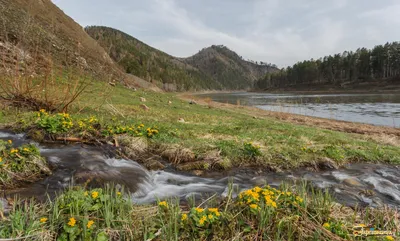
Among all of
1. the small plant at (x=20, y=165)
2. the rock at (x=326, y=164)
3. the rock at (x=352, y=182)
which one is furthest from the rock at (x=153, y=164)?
the rock at (x=352, y=182)

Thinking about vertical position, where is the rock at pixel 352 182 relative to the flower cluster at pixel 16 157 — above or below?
below

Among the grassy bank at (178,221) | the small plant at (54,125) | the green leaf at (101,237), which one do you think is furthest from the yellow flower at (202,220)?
the small plant at (54,125)

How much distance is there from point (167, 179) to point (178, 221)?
2.77 metres

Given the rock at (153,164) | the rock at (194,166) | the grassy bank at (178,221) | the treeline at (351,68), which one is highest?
the treeline at (351,68)

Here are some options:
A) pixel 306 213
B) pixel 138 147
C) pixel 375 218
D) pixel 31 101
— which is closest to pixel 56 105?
pixel 31 101

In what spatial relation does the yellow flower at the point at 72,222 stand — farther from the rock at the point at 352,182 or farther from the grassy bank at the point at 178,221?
the rock at the point at 352,182

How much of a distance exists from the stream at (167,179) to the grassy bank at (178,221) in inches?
46.7

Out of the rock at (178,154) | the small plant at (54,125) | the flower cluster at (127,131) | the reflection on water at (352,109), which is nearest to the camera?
the rock at (178,154)

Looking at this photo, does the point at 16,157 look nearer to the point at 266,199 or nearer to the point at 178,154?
the point at 178,154

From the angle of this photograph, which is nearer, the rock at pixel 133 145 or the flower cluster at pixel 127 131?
the rock at pixel 133 145

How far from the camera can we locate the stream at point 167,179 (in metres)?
4.86

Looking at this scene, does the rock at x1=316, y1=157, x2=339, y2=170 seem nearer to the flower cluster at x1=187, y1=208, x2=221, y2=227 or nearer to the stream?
the stream

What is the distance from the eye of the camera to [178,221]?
3031 millimetres

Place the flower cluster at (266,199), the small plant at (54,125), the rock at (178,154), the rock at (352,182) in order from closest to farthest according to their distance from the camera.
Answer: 1. the flower cluster at (266,199)
2. the rock at (352,182)
3. the rock at (178,154)
4. the small plant at (54,125)
